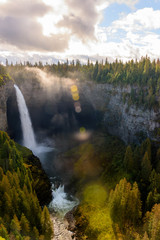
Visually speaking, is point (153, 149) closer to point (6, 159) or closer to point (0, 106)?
point (6, 159)

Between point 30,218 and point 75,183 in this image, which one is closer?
point 30,218

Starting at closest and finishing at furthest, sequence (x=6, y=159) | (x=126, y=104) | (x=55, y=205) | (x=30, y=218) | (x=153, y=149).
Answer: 1. (x=30, y=218)
2. (x=6, y=159)
3. (x=55, y=205)
4. (x=153, y=149)
5. (x=126, y=104)

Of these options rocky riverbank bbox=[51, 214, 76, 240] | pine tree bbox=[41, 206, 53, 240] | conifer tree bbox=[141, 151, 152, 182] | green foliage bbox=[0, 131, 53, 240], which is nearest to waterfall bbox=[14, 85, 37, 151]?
Result: green foliage bbox=[0, 131, 53, 240]

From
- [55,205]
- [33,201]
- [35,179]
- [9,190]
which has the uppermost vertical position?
[9,190]

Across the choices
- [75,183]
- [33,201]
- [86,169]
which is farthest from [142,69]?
[33,201]

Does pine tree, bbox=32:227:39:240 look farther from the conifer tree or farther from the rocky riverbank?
the conifer tree
